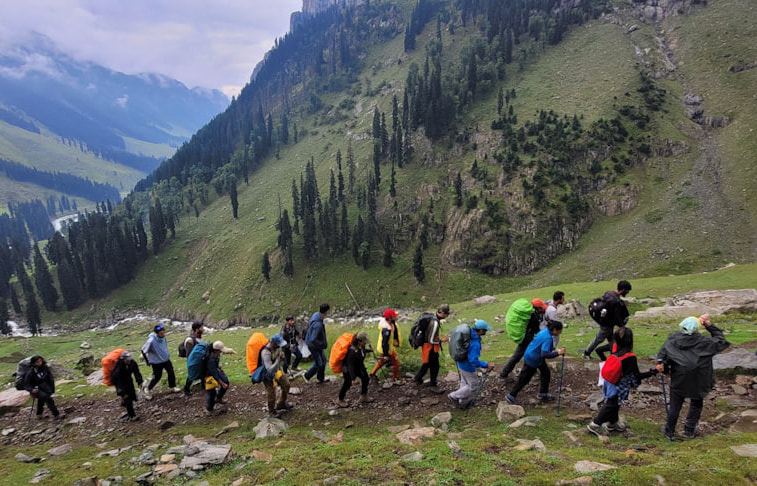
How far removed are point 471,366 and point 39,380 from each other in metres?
20.3

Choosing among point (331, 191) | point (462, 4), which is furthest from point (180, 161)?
point (462, 4)

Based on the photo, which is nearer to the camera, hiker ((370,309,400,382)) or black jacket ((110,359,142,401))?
hiker ((370,309,400,382))

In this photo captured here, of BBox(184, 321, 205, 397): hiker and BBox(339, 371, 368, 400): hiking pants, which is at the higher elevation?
BBox(184, 321, 205, 397): hiker

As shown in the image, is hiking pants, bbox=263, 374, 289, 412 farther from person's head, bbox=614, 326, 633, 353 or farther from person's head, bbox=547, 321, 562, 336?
person's head, bbox=614, 326, 633, 353

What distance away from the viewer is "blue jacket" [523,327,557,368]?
12.6m

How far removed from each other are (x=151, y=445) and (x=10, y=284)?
498ft

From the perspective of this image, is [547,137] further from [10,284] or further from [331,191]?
[10,284]

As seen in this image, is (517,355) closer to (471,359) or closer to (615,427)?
(471,359)

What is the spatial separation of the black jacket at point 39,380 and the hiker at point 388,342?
16.0 meters

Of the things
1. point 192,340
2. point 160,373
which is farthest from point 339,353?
point 160,373

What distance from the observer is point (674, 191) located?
65.1 metres

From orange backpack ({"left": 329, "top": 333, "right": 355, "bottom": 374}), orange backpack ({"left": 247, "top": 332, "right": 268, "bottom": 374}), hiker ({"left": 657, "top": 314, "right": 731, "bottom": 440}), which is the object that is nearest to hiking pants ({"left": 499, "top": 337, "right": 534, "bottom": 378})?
hiker ({"left": 657, "top": 314, "right": 731, "bottom": 440})

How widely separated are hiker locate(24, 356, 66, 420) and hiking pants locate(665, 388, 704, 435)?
2539 cm

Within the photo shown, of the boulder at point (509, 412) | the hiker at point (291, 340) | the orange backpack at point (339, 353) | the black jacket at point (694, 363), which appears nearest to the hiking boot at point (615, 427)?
the black jacket at point (694, 363)
